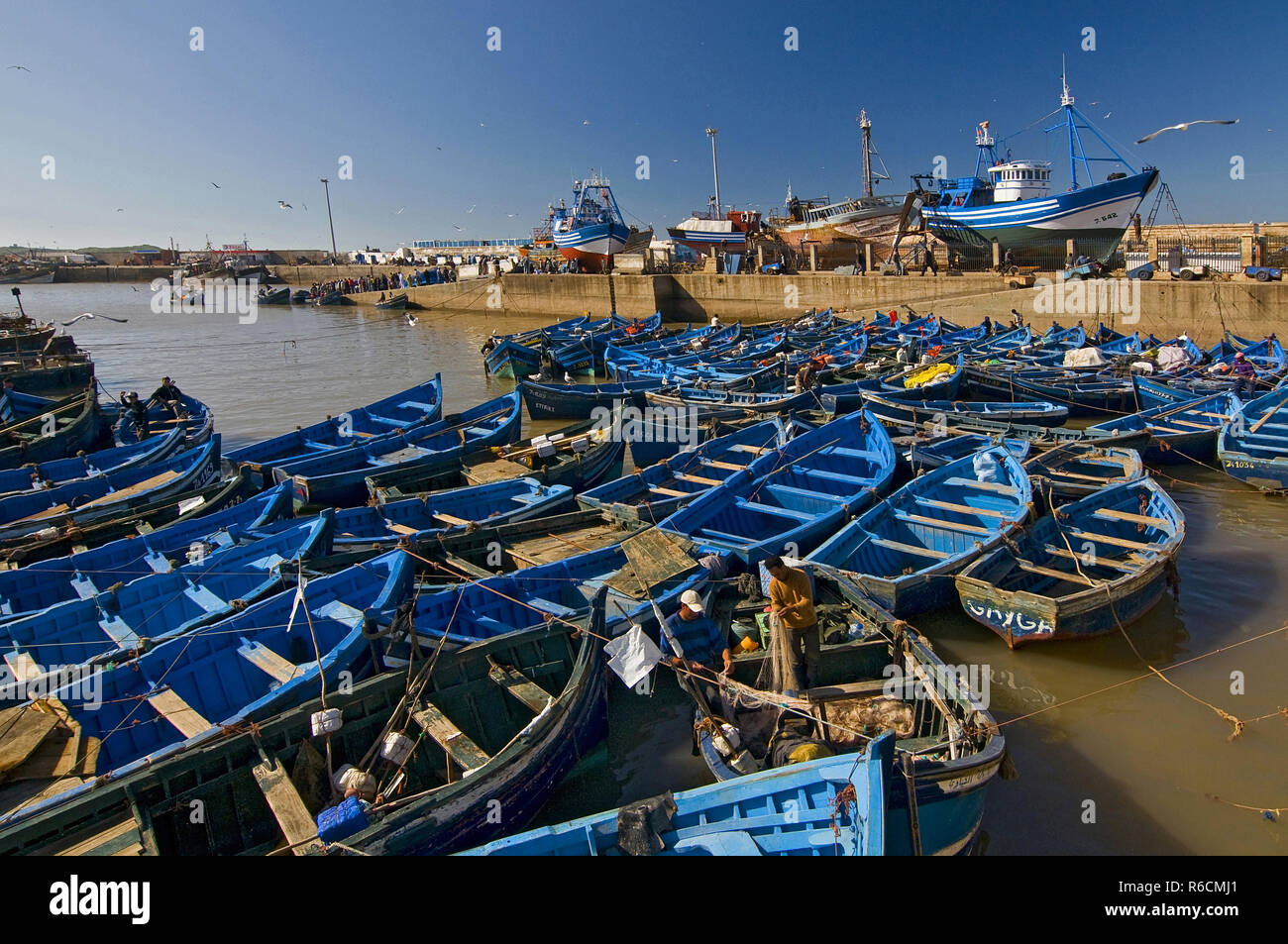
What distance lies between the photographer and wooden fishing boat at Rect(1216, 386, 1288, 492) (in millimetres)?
14062

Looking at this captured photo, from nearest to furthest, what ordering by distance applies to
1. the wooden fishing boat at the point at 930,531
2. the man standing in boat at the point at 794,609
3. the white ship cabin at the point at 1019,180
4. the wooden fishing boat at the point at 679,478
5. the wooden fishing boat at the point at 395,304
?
1. the man standing in boat at the point at 794,609
2. the wooden fishing boat at the point at 930,531
3. the wooden fishing boat at the point at 679,478
4. the white ship cabin at the point at 1019,180
5. the wooden fishing boat at the point at 395,304

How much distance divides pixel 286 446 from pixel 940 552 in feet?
44.9

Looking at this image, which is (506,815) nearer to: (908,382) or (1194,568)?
(1194,568)

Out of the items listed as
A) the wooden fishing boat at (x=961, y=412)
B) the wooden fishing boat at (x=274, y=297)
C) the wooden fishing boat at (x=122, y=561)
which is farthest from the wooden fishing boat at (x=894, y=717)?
the wooden fishing boat at (x=274, y=297)

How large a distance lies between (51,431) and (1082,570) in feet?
75.5

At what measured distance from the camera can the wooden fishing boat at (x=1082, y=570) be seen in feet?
29.4

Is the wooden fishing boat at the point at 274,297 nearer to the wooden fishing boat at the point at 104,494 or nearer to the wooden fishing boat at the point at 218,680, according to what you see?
the wooden fishing boat at the point at 104,494

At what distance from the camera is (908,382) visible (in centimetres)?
2047

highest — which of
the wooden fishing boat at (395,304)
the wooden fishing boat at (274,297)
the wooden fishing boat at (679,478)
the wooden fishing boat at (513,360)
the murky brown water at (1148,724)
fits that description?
the wooden fishing boat at (274,297)

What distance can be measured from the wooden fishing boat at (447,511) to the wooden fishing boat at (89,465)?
6.65 meters

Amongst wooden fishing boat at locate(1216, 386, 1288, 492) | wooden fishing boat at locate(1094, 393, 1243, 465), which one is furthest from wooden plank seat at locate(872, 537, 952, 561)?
wooden fishing boat at locate(1216, 386, 1288, 492)

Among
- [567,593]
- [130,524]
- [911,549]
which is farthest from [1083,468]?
[130,524]

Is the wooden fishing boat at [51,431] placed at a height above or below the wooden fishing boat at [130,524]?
above
